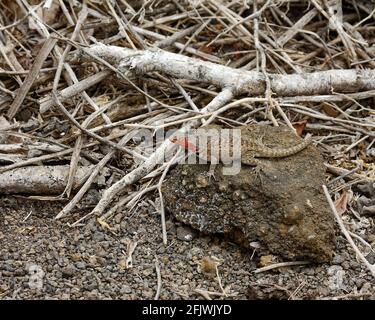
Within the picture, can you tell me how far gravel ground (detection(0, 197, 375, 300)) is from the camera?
3691mm

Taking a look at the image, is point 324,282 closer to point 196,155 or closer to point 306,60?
point 196,155

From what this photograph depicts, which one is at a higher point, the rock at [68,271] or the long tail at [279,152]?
the long tail at [279,152]

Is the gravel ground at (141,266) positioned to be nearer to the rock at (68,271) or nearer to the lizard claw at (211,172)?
the rock at (68,271)

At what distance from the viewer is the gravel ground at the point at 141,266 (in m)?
3.69

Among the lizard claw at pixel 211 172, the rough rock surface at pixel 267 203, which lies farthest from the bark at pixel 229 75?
the lizard claw at pixel 211 172

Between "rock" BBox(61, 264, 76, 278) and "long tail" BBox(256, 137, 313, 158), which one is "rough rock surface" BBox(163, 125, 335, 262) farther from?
"rock" BBox(61, 264, 76, 278)

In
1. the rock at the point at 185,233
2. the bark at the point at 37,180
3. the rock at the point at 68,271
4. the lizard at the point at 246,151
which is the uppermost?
the lizard at the point at 246,151

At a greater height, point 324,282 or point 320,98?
point 320,98

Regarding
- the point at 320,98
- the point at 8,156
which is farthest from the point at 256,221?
the point at 8,156

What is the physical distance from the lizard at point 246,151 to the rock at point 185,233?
0.37m

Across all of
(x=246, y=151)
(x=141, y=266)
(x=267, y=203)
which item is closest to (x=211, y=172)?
(x=246, y=151)

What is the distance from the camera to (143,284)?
12.3 ft

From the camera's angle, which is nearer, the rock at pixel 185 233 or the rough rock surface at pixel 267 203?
the rough rock surface at pixel 267 203

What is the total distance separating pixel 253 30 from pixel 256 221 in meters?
2.00
